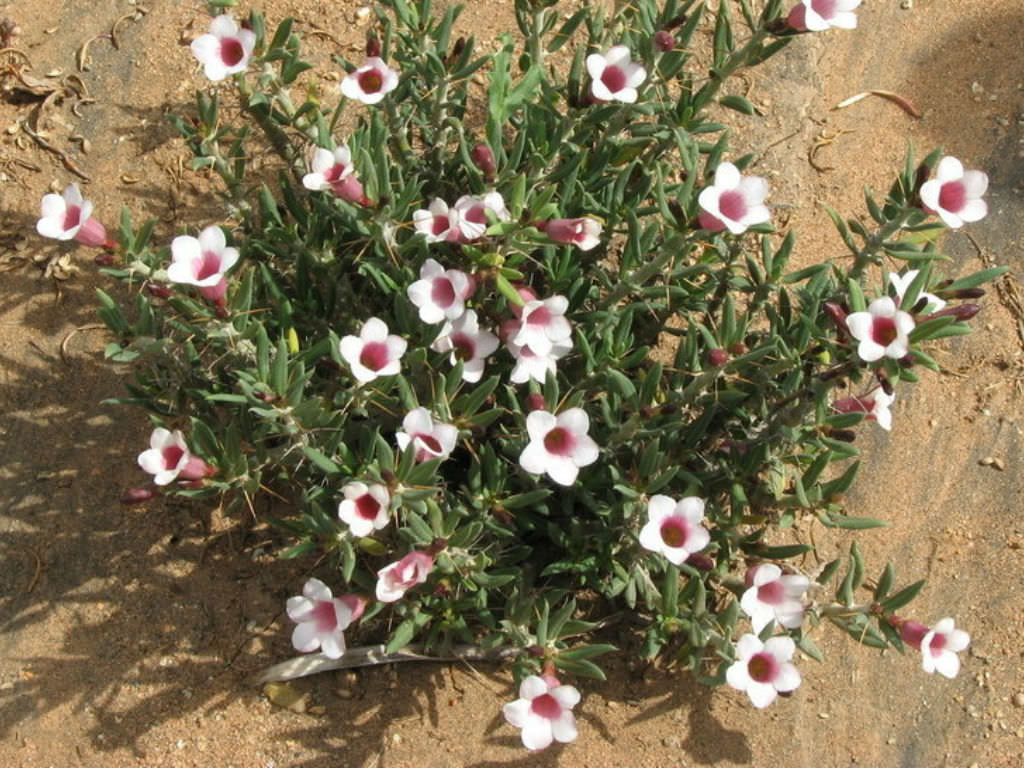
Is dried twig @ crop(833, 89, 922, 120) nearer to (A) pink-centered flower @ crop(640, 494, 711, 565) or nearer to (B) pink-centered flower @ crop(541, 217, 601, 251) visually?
(B) pink-centered flower @ crop(541, 217, 601, 251)

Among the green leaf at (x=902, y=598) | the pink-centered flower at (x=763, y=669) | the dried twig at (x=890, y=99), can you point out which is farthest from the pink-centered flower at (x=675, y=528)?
the dried twig at (x=890, y=99)

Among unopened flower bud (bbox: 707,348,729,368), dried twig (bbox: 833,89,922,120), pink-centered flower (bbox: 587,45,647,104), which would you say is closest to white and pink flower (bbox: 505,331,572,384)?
unopened flower bud (bbox: 707,348,729,368)

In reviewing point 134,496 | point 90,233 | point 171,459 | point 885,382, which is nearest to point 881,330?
point 885,382

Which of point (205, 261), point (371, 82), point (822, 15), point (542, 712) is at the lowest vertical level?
point (542, 712)

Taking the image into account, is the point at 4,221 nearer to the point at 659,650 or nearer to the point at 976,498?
the point at 659,650

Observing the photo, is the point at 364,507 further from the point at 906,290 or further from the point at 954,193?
the point at 954,193

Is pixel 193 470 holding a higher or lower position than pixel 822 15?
lower

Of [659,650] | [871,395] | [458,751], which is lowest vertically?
[458,751]

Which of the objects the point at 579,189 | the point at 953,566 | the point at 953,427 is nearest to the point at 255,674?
the point at 579,189
